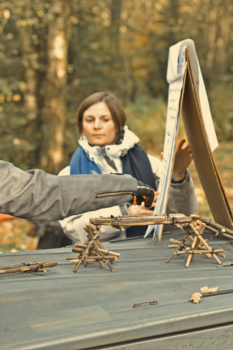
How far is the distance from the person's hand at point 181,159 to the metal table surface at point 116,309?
30.5 inches

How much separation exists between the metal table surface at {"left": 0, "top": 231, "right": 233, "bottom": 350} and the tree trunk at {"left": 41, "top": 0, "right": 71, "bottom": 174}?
6.97 meters

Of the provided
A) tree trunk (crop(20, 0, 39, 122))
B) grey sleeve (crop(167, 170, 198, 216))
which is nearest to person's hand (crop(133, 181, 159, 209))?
grey sleeve (crop(167, 170, 198, 216))

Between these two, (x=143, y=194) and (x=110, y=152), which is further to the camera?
(x=110, y=152)

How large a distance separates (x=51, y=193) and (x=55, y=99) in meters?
7.28

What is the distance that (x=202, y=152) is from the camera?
178cm

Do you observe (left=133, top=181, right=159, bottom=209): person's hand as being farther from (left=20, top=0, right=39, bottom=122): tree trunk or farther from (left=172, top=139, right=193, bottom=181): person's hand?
(left=20, top=0, right=39, bottom=122): tree trunk

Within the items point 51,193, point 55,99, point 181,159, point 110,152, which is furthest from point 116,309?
point 55,99

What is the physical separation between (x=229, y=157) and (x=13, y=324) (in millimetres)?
11868

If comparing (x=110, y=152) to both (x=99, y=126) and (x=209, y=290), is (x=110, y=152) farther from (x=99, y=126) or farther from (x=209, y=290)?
(x=209, y=290)

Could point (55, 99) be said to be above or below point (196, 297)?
above

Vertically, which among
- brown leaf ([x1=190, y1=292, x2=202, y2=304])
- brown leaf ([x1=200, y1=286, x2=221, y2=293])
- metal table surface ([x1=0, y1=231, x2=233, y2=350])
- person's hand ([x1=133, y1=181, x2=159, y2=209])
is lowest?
metal table surface ([x1=0, y1=231, x2=233, y2=350])

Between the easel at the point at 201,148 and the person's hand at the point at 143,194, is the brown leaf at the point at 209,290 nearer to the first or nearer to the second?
the person's hand at the point at 143,194

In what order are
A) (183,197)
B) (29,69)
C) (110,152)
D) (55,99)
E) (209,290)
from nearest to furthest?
(209,290)
(183,197)
(110,152)
(55,99)
(29,69)

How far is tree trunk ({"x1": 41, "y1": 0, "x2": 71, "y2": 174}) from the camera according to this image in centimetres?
793
